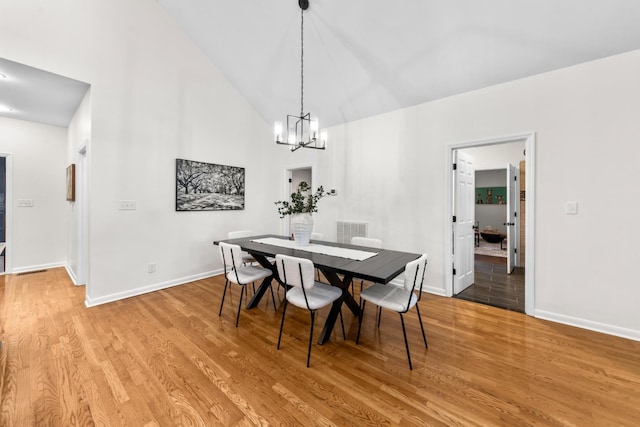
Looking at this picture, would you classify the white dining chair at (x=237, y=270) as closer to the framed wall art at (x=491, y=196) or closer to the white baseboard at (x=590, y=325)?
the white baseboard at (x=590, y=325)

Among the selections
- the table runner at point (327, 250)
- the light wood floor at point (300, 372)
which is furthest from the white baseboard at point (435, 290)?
the table runner at point (327, 250)

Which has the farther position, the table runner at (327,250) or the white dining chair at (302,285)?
the table runner at (327,250)

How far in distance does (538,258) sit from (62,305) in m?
5.45

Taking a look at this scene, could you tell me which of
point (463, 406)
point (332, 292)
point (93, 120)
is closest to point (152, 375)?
point (332, 292)

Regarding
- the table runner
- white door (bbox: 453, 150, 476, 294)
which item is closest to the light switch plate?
white door (bbox: 453, 150, 476, 294)

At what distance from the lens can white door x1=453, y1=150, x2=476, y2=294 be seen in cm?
331

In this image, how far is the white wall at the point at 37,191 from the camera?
4133 mm

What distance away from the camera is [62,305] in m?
2.99

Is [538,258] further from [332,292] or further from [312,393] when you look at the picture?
[312,393]

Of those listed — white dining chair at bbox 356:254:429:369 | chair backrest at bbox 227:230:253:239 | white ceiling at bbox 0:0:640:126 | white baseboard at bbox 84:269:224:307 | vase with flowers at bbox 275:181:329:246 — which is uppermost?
white ceiling at bbox 0:0:640:126

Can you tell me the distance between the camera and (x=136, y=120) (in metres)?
3.31

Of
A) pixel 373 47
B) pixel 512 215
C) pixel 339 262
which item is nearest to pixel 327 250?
pixel 339 262

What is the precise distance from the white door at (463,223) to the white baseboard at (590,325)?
0.88 meters

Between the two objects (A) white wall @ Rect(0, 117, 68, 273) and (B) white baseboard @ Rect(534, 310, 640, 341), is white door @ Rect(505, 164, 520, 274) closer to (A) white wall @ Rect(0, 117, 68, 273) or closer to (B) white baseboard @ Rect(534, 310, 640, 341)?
(B) white baseboard @ Rect(534, 310, 640, 341)
